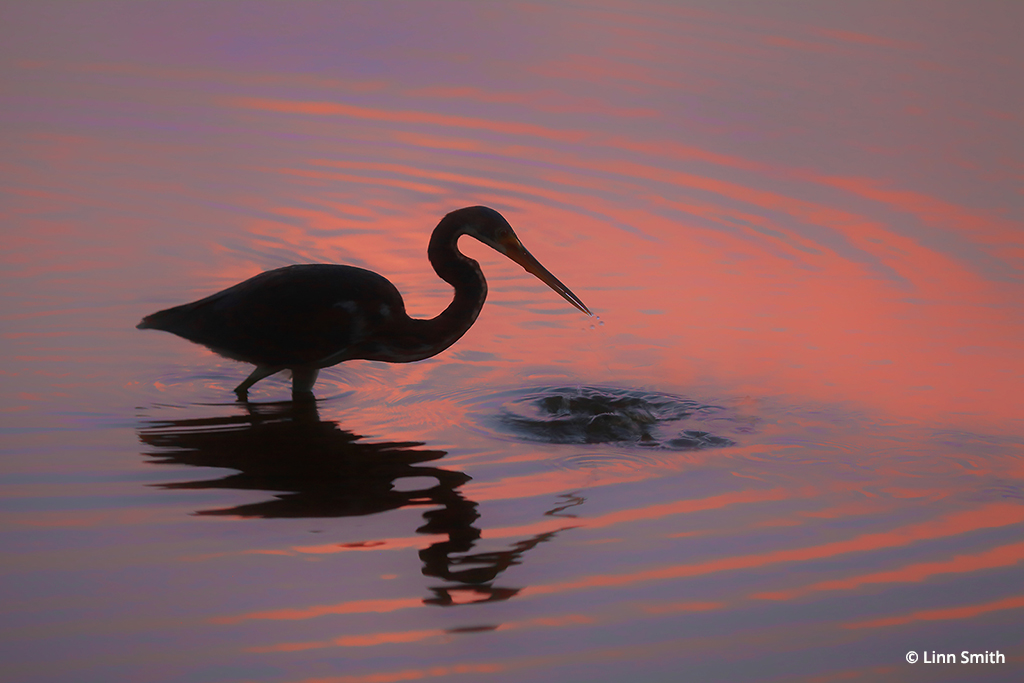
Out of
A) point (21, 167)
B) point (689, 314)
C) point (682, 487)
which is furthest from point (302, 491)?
point (21, 167)

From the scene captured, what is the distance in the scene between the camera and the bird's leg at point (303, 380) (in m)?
6.26

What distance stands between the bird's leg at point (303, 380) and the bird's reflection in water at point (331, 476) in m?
0.13

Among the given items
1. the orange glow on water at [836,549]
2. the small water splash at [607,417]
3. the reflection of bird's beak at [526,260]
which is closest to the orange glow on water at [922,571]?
the orange glow on water at [836,549]

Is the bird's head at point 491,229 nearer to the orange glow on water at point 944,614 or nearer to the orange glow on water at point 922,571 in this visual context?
the orange glow on water at point 922,571

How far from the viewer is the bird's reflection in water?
4.45 metres

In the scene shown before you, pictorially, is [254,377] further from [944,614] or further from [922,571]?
[944,614]

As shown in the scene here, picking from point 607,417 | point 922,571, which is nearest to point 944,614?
point 922,571

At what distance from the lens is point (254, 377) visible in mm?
6258

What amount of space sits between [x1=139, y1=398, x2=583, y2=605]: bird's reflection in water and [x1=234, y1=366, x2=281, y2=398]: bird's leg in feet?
0.50

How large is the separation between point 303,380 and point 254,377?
264 mm

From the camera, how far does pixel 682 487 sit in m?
5.22

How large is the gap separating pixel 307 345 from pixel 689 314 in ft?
9.33

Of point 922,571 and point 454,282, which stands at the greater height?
point 454,282

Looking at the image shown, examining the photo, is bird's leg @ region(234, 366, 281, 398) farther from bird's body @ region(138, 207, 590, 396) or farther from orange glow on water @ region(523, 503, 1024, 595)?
orange glow on water @ region(523, 503, 1024, 595)
